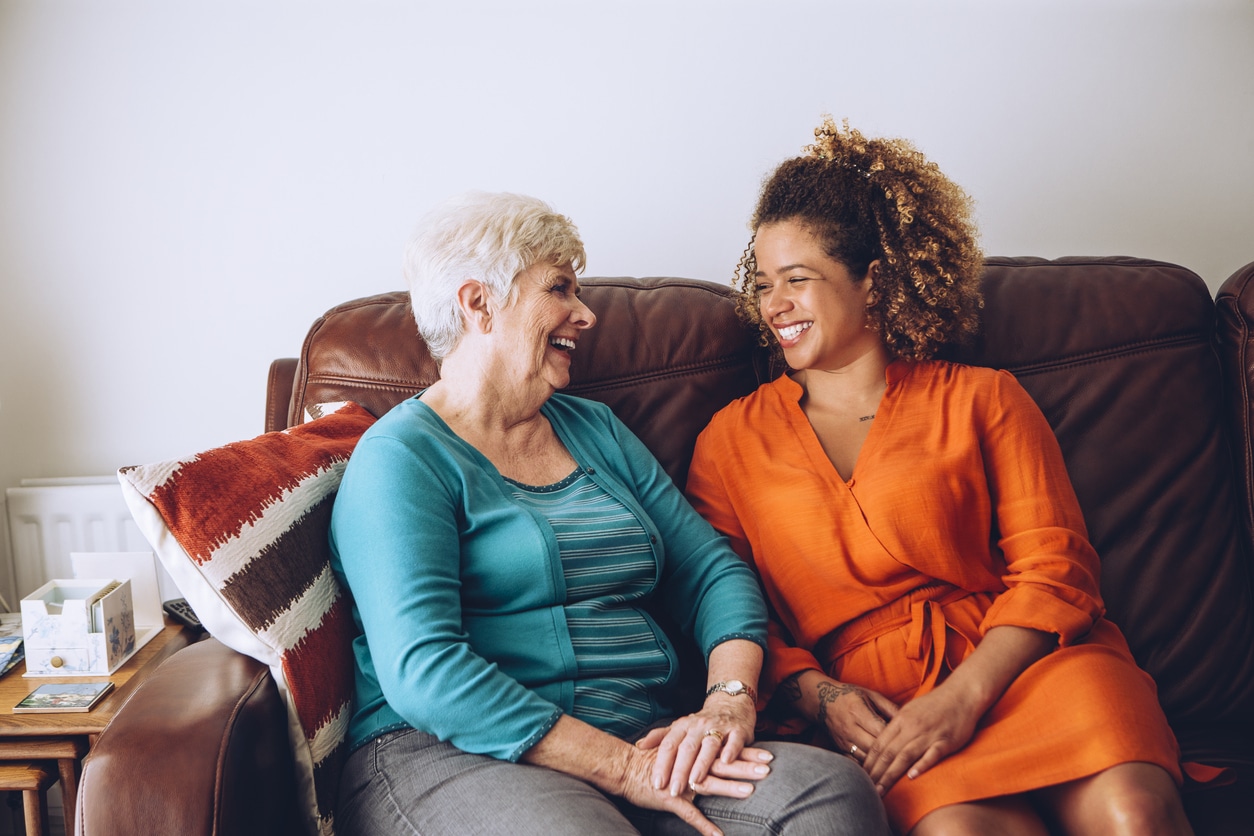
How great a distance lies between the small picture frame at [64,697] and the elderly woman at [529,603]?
0.43 meters

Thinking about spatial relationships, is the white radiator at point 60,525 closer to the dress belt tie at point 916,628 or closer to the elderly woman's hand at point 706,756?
the elderly woman's hand at point 706,756

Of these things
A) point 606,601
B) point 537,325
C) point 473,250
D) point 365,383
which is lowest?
point 606,601

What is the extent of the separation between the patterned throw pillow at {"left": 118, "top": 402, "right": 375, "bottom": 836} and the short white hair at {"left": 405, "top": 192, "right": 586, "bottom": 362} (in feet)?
1.01

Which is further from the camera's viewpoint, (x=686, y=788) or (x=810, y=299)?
(x=810, y=299)

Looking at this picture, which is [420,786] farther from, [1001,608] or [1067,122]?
[1067,122]

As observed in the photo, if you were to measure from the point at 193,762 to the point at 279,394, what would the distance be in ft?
2.73

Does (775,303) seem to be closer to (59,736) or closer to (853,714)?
(853,714)

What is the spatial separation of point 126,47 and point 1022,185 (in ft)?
6.40

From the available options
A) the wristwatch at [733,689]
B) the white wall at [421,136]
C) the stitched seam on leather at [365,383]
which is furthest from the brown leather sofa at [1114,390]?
the wristwatch at [733,689]

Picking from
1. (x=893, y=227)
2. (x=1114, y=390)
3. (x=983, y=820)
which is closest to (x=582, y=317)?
(x=893, y=227)

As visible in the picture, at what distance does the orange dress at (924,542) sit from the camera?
1303 mm

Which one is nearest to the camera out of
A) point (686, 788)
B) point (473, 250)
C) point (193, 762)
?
point (193, 762)

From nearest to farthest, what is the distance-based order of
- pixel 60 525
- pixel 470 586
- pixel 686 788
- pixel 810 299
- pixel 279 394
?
pixel 686 788 → pixel 470 586 → pixel 810 299 → pixel 279 394 → pixel 60 525

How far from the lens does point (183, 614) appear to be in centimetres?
159
